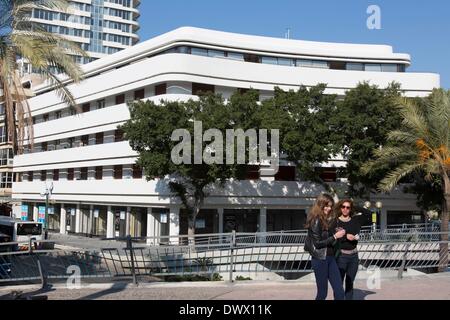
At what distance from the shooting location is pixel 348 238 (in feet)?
24.6

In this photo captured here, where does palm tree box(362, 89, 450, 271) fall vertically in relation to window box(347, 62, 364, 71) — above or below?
below

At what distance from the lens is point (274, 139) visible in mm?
30109

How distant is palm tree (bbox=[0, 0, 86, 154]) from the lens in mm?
13484

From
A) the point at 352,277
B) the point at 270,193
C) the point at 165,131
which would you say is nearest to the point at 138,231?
the point at 270,193

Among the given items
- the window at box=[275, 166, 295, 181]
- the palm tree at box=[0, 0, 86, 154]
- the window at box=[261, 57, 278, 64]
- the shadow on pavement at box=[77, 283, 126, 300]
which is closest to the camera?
the shadow on pavement at box=[77, 283, 126, 300]

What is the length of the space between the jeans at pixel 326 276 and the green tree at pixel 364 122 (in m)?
23.6

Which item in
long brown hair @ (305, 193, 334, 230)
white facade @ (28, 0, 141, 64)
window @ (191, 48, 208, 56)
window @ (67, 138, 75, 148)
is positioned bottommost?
long brown hair @ (305, 193, 334, 230)

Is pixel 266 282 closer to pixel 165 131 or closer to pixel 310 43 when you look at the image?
pixel 165 131

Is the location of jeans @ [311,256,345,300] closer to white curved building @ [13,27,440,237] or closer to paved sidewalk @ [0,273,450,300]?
paved sidewalk @ [0,273,450,300]

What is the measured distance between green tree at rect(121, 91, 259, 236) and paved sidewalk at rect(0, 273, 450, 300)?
1744 centimetres

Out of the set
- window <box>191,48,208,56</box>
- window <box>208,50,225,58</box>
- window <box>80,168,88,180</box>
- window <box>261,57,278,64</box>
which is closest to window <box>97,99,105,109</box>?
window <box>80,168,88,180</box>

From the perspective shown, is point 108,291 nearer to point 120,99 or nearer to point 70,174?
point 120,99
